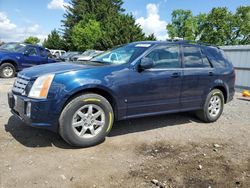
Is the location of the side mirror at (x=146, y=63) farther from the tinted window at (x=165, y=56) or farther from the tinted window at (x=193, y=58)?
the tinted window at (x=193, y=58)

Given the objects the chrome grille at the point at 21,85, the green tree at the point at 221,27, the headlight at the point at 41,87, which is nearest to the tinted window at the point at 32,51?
the chrome grille at the point at 21,85

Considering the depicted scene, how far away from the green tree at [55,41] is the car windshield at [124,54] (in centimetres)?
5474

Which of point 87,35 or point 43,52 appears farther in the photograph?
point 87,35

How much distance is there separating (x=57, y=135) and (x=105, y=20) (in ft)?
159

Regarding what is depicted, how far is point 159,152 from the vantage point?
14.5ft

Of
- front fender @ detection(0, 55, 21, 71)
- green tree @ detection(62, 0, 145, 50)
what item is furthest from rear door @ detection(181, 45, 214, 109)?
green tree @ detection(62, 0, 145, 50)

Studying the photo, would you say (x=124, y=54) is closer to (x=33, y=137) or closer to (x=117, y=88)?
(x=117, y=88)

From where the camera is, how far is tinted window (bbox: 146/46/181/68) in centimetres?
521

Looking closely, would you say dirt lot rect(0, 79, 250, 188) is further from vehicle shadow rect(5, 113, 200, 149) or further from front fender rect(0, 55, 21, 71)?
front fender rect(0, 55, 21, 71)

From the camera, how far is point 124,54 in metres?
5.30

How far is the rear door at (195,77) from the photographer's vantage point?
561 cm

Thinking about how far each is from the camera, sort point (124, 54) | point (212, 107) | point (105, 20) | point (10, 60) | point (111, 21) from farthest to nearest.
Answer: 1. point (105, 20)
2. point (111, 21)
3. point (10, 60)
4. point (212, 107)
5. point (124, 54)

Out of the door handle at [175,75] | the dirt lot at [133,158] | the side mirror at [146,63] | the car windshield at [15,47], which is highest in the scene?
the car windshield at [15,47]

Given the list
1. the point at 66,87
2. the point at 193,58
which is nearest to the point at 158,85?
the point at 193,58
